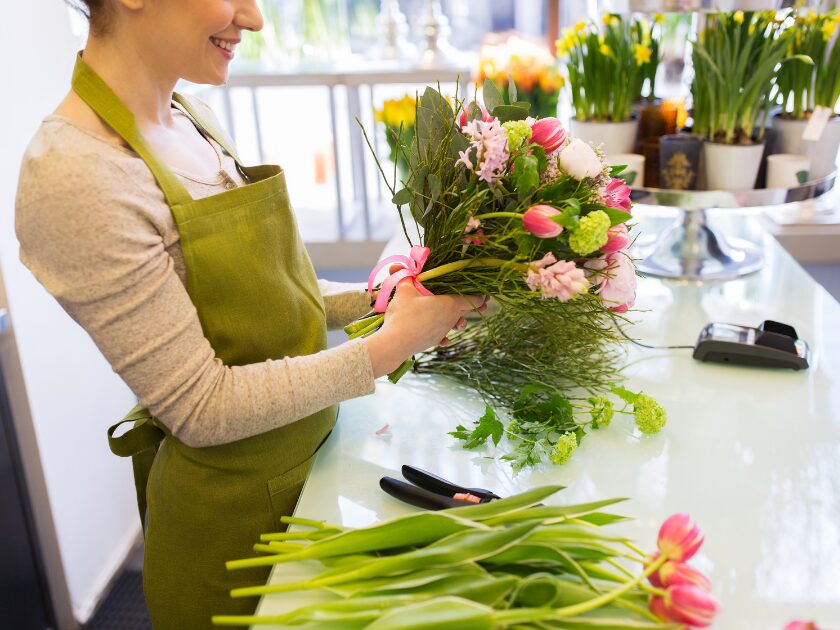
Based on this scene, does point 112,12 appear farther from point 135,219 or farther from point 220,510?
point 220,510

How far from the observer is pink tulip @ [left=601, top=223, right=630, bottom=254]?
1.02m

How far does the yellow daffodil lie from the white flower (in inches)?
37.2

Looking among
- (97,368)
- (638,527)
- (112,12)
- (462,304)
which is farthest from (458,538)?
(97,368)

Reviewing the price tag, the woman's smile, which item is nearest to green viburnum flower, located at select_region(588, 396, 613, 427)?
the woman's smile

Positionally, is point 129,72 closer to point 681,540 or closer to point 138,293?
point 138,293

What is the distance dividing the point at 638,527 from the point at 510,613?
0.92 feet

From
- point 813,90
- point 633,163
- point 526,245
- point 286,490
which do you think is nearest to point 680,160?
point 633,163

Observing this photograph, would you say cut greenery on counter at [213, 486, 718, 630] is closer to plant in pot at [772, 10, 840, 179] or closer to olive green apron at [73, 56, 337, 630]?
olive green apron at [73, 56, 337, 630]

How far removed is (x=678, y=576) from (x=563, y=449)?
0.32 m

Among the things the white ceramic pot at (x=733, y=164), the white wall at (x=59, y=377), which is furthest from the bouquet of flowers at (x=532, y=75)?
the white wall at (x=59, y=377)

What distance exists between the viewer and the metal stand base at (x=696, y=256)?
1.77 m

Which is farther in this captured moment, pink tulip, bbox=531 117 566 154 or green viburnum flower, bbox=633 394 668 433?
green viburnum flower, bbox=633 394 668 433

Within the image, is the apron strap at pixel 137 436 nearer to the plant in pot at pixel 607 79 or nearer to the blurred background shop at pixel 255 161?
the blurred background shop at pixel 255 161

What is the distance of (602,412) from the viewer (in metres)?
1.18
